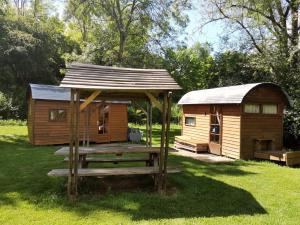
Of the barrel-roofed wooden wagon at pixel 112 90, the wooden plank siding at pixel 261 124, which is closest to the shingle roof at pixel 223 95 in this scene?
the wooden plank siding at pixel 261 124

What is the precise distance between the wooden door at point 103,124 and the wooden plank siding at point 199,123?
4394mm

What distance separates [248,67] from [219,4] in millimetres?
4636

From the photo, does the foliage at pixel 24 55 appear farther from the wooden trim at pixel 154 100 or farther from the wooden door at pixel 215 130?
the wooden trim at pixel 154 100

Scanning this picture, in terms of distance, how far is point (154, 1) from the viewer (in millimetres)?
25391

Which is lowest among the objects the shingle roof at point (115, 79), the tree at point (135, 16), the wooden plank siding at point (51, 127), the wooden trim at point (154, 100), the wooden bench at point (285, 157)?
the wooden bench at point (285, 157)

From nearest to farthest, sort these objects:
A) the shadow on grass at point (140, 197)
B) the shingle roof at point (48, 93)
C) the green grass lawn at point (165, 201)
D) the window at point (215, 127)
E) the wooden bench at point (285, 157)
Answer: the green grass lawn at point (165, 201)
the shadow on grass at point (140, 197)
the wooden bench at point (285, 157)
the window at point (215, 127)
the shingle roof at point (48, 93)

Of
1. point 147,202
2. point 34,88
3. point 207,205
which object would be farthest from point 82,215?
point 34,88

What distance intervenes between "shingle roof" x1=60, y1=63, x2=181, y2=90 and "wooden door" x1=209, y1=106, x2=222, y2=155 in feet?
24.8

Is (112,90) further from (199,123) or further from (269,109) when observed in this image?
(199,123)

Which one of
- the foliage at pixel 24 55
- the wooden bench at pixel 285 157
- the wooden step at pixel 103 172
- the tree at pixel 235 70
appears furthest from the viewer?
the foliage at pixel 24 55

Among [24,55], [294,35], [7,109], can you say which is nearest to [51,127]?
[24,55]

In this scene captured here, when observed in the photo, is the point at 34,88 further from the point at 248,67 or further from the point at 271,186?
the point at 248,67

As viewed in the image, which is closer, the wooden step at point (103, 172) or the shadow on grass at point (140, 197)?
the shadow on grass at point (140, 197)

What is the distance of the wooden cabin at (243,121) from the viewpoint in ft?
47.2
